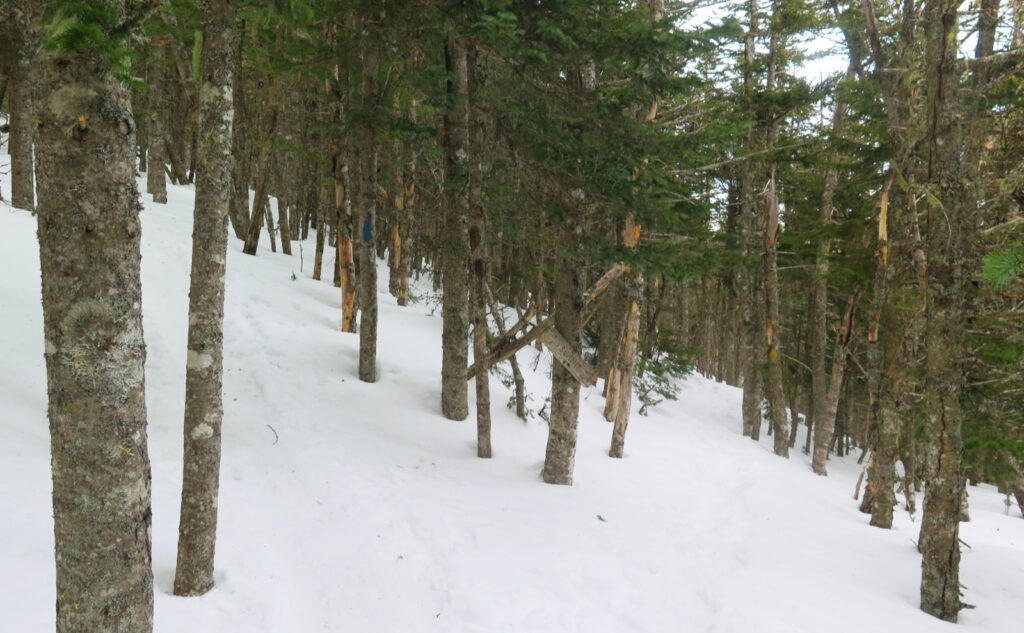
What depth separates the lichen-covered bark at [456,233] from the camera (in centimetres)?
834

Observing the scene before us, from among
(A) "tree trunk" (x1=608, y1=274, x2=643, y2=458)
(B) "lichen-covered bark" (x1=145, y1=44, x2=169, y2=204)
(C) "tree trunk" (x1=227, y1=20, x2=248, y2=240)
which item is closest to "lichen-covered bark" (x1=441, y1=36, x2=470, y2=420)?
(A) "tree trunk" (x1=608, y1=274, x2=643, y2=458)

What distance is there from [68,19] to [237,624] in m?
4.24

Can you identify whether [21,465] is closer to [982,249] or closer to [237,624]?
[237,624]

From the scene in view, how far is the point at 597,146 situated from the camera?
755cm

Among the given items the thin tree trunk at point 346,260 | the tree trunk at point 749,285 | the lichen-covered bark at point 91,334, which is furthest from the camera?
the tree trunk at point 749,285

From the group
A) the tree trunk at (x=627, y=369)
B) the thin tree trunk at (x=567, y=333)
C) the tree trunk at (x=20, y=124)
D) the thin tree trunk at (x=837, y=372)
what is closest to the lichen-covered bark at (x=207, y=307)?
the thin tree trunk at (x=567, y=333)

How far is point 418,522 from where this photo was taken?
6.74 m

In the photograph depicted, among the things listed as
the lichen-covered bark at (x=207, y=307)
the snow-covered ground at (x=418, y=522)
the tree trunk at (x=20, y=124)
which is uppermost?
the tree trunk at (x=20, y=124)

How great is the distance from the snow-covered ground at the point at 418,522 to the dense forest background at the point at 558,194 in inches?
23.4

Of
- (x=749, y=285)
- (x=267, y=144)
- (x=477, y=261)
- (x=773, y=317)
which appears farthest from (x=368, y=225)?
(x=749, y=285)

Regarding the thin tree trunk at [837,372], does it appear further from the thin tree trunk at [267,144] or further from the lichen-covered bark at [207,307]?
the thin tree trunk at [267,144]

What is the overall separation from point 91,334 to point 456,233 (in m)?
6.77

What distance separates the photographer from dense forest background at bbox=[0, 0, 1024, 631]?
2.28 m

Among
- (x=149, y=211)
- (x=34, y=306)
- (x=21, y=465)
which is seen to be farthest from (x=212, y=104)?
(x=149, y=211)
